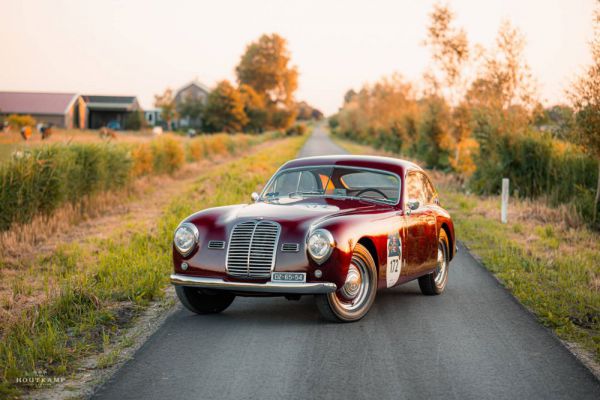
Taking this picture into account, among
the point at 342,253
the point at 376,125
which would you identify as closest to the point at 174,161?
the point at 342,253

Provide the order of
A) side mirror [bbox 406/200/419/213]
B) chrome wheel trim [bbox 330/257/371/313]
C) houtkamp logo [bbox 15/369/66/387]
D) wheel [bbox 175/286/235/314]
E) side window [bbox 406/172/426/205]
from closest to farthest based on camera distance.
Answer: houtkamp logo [bbox 15/369/66/387], chrome wheel trim [bbox 330/257/371/313], wheel [bbox 175/286/235/314], side mirror [bbox 406/200/419/213], side window [bbox 406/172/426/205]

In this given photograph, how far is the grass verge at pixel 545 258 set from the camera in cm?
751

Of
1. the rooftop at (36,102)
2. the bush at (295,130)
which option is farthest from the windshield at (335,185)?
the bush at (295,130)

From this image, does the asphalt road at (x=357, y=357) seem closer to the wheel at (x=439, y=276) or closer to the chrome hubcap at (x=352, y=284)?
the chrome hubcap at (x=352, y=284)

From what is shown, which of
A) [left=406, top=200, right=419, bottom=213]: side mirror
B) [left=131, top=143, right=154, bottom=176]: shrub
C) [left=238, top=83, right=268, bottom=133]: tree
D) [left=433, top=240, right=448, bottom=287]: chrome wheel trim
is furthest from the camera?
[left=238, top=83, right=268, bottom=133]: tree

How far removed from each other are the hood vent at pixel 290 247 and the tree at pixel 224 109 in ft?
251

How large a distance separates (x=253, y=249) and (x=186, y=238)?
2.67 ft

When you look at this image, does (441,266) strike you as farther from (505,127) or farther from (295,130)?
(295,130)

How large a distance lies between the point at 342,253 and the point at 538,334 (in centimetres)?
204

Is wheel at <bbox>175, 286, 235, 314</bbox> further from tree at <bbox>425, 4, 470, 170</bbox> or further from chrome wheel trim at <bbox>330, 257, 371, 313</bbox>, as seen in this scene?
tree at <bbox>425, 4, 470, 170</bbox>

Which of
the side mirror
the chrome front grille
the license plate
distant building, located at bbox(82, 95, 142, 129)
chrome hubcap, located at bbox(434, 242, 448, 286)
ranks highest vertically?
distant building, located at bbox(82, 95, 142, 129)

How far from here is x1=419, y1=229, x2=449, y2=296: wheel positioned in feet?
28.8

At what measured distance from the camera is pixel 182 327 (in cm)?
703

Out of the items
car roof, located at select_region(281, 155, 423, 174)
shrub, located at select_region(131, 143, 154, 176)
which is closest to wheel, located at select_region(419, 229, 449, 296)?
car roof, located at select_region(281, 155, 423, 174)
